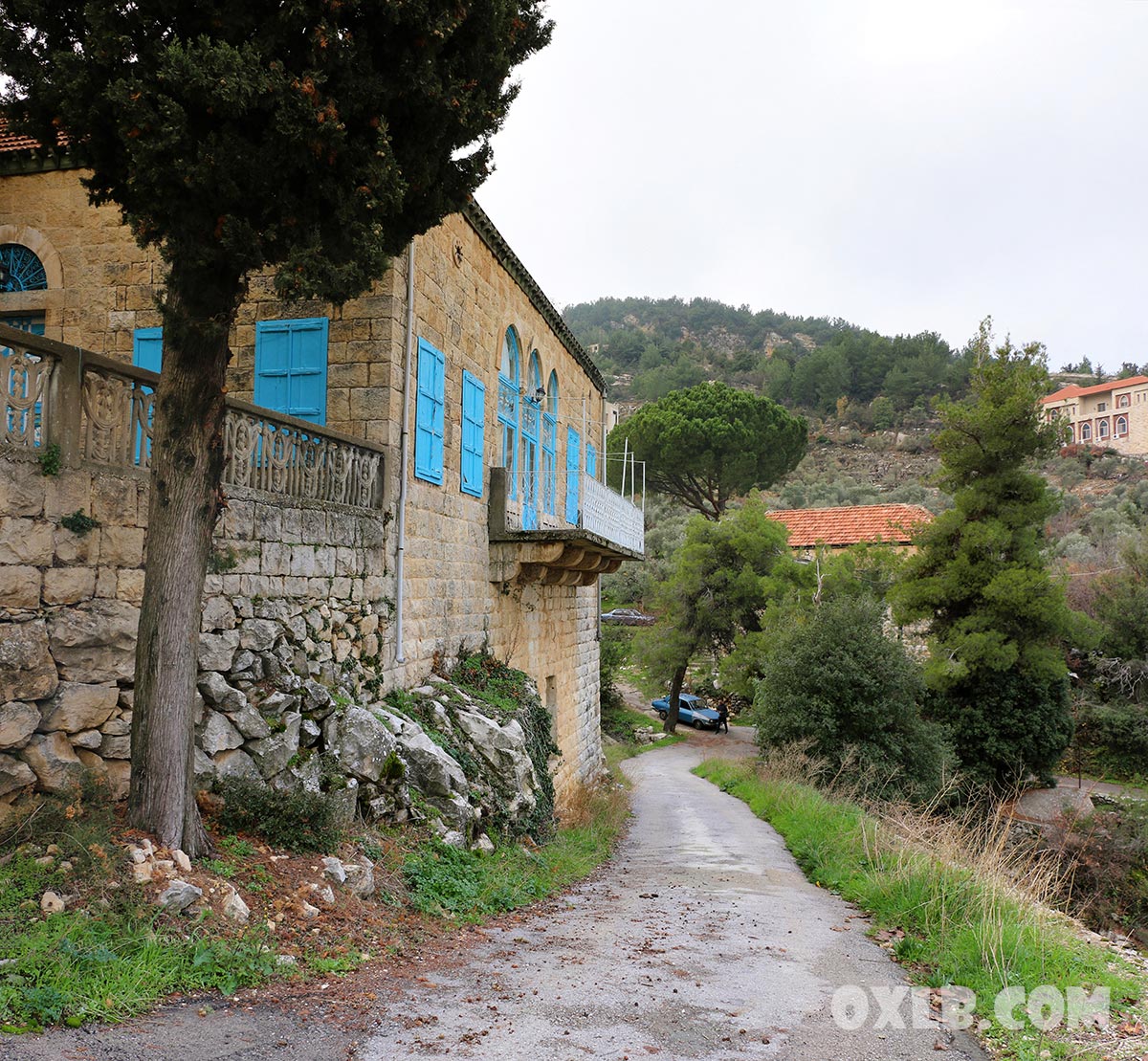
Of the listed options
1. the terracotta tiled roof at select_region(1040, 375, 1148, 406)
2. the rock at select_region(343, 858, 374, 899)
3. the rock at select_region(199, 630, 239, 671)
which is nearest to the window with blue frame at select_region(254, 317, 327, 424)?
the rock at select_region(199, 630, 239, 671)

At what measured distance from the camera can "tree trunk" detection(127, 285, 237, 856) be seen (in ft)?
18.0

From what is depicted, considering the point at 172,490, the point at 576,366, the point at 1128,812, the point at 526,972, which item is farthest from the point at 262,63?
the point at 1128,812

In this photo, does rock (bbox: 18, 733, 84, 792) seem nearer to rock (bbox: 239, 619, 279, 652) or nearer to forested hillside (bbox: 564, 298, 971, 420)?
rock (bbox: 239, 619, 279, 652)

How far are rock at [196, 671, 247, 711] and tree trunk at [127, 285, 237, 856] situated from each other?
91 cm

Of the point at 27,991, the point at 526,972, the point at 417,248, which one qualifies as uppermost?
the point at 417,248

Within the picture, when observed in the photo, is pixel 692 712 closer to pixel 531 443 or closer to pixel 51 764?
pixel 531 443

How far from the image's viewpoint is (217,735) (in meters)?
6.45

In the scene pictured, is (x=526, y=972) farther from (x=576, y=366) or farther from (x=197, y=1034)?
(x=576, y=366)

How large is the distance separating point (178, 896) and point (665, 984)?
290 centimetres

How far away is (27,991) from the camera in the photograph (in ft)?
13.1

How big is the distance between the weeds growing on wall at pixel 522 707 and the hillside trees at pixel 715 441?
30846 millimetres

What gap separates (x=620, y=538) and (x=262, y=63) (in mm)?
10353

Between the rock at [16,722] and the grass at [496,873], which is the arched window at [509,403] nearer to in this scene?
the grass at [496,873]

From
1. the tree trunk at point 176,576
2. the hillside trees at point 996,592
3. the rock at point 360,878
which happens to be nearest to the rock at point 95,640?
the tree trunk at point 176,576
